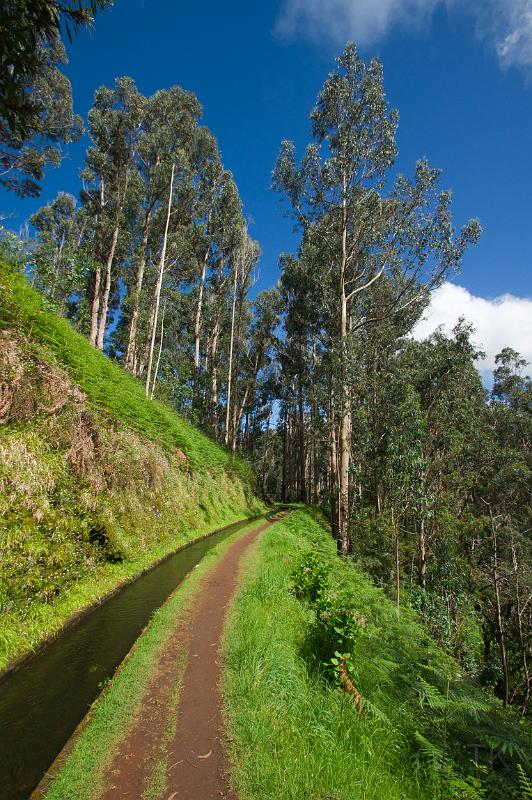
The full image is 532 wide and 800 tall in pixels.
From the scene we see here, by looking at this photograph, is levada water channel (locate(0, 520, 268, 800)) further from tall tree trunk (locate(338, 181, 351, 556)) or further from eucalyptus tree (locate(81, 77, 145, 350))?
eucalyptus tree (locate(81, 77, 145, 350))

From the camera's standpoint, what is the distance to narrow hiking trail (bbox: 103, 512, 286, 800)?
3.59 meters

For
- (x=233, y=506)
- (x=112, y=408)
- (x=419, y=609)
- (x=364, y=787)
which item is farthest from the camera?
(x=233, y=506)

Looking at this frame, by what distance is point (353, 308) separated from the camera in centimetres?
2369

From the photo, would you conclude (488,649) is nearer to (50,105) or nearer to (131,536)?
(131,536)

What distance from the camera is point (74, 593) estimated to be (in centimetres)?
767

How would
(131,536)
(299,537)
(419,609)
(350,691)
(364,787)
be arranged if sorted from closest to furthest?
1. (364,787)
2. (350,691)
3. (131,536)
4. (419,609)
5. (299,537)

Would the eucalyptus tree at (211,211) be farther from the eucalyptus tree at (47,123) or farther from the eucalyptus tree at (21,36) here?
the eucalyptus tree at (21,36)

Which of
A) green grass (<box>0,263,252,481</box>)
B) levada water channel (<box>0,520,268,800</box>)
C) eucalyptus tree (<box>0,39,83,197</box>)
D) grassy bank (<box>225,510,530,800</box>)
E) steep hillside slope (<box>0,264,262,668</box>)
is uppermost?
eucalyptus tree (<box>0,39,83,197</box>)

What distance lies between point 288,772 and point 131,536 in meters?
8.52

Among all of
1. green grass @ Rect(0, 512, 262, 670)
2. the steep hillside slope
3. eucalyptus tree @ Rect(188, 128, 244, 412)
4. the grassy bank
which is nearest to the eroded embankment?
the grassy bank

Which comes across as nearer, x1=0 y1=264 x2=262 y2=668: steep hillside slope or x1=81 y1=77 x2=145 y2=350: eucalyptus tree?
x1=0 y1=264 x2=262 y2=668: steep hillside slope

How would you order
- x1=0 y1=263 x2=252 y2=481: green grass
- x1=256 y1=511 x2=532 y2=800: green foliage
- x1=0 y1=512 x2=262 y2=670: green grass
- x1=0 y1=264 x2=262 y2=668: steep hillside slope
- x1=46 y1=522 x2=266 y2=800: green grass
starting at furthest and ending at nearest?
x1=0 y1=263 x2=252 y2=481: green grass < x1=0 y1=264 x2=262 y2=668: steep hillside slope < x1=0 y1=512 x2=262 y2=670: green grass < x1=256 y1=511 x2=532 y2=800: green foliage < x1=46 y1=522 x2=266 y2=800: green grass

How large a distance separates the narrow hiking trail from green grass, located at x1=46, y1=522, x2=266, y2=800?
0.19ft

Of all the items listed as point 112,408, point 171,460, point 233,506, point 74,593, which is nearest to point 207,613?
point 74,593
